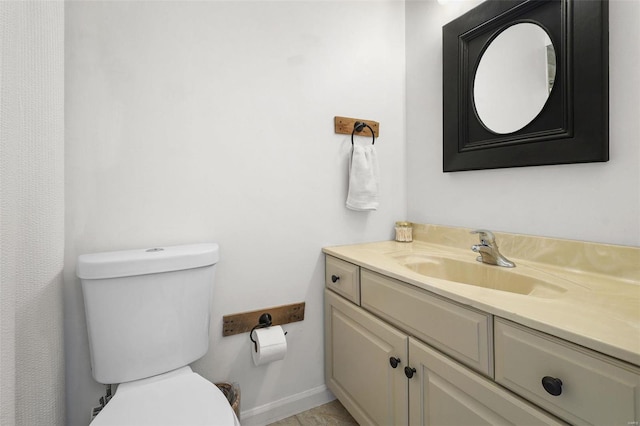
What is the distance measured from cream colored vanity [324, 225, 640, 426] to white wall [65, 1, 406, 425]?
1.02 feet

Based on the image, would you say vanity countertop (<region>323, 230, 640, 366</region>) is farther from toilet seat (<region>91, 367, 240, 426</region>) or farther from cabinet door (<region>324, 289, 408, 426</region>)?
toilet seat (<region>91, 367, 240, 426</region>)

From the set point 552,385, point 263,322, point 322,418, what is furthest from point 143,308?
point 552,385

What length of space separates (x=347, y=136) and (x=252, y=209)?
0.65 meters

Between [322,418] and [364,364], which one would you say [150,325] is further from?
[322,418]

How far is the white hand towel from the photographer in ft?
4.91

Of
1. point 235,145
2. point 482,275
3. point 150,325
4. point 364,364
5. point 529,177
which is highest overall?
point 235,145

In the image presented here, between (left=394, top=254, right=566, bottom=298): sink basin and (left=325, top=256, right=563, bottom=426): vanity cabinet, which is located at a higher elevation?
(left=394, top=254, right=566, bottom=298): sink basin

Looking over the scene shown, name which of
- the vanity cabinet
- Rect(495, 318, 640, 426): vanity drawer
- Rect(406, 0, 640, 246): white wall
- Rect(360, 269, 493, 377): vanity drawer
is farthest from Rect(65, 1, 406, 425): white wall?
Rect(495, 318, 640, 426): vanity drawer

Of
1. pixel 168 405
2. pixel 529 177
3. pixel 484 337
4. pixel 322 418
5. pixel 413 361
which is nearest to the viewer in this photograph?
pixel 484 337

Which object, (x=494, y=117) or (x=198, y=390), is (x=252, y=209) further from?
(x=494, y=117)

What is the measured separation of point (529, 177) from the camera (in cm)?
116

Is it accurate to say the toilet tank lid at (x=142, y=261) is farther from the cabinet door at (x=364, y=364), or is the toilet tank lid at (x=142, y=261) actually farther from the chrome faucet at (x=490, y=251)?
the chrome faucet at (x=490, y=251)

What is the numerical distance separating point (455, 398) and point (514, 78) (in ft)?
3.95

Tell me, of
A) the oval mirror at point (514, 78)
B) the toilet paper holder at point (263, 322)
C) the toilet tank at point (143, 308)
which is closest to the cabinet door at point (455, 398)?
the toilet paper holder at point (263, 322)
